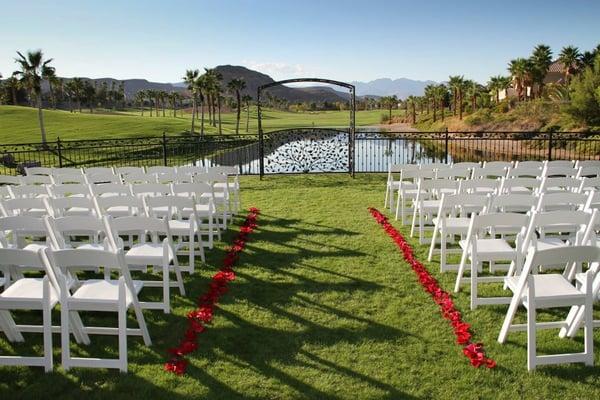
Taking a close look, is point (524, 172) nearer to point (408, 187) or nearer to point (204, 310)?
point (408, 187)

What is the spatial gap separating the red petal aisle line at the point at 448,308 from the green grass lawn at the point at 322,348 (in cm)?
8

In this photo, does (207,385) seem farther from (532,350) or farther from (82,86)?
(82,86)

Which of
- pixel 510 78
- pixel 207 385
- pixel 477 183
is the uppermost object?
pixel 510 78

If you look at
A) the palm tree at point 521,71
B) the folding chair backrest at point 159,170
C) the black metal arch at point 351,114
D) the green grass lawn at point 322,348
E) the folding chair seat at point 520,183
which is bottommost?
the green grass lawn at point 322,348

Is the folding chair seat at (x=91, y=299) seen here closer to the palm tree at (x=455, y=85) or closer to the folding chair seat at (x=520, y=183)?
the folding chair seat at (x=520, y=183)

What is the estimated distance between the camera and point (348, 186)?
45.4ft

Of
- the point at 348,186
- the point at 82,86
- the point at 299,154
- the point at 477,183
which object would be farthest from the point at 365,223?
the point at 82,86

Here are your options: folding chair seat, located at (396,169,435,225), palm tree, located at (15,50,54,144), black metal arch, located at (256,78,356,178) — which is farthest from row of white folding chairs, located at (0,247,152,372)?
palm tree, located at (15,50,54,144)

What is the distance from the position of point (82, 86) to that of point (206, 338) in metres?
100

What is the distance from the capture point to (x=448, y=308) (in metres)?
5.34

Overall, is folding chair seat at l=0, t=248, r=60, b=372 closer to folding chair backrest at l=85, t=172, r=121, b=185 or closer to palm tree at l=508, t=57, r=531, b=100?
folding chair backrest at l=85, t=172, r=121, b=185

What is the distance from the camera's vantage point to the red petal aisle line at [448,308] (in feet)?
14.1

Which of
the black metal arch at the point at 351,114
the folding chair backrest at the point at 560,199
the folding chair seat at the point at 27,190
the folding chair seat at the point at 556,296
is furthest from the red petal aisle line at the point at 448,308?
the black metal arch at the point at 351,114

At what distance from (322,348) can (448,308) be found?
5.23 ft
